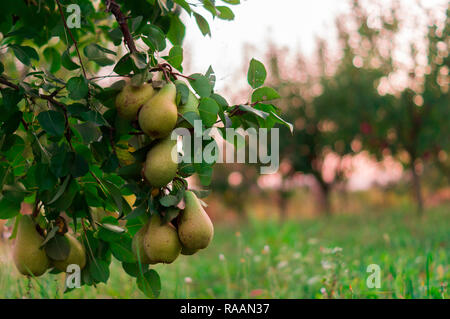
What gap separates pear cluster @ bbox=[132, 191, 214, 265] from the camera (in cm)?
137

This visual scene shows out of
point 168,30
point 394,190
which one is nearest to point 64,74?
point 168,30

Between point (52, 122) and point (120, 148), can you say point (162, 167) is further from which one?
point (52, 122)

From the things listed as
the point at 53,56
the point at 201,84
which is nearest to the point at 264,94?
the point at 201,84

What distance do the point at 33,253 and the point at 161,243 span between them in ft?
1.74

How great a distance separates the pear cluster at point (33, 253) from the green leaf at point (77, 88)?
0.52m

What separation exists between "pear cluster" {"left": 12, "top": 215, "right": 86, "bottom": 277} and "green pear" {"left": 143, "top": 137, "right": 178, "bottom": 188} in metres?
0.53

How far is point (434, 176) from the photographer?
45.6 feet

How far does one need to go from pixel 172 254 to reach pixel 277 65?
42.2 feet

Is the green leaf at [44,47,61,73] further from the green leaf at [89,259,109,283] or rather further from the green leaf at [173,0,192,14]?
the green leaf at [89,259,109,283]

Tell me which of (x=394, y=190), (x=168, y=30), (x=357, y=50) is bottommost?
(x=168, y=30)

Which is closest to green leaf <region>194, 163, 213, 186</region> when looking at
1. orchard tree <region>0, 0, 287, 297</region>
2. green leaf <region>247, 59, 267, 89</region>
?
orchard tree <region>0, 0, 287, 297</region>

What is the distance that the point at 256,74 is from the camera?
1.60 meters

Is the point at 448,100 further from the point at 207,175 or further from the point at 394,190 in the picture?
the point at 207,175

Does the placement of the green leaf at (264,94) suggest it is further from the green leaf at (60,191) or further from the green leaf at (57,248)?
the green leaf at (57,248)
